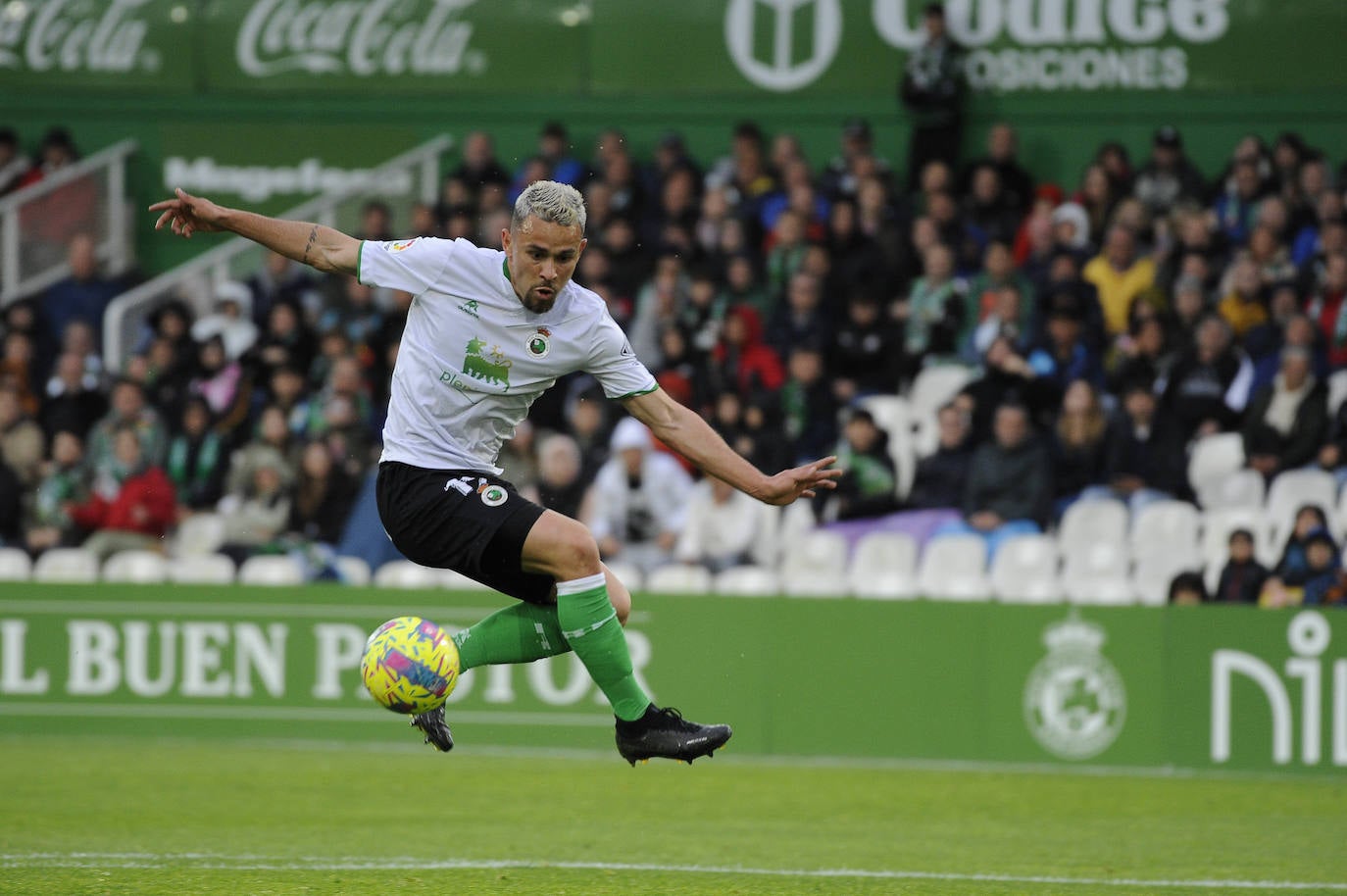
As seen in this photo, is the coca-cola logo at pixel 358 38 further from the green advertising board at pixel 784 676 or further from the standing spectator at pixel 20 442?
the green advertising board at pixel 784 676

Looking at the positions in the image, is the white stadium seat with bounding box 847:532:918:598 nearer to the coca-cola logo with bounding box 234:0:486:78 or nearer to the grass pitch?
the grass pitch

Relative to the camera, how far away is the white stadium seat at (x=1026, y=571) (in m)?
13.8

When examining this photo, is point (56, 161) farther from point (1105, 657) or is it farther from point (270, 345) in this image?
point (1105, 657)

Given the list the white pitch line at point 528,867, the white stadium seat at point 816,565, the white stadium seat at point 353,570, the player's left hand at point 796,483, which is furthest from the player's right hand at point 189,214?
the white stadium seat at point 353,570

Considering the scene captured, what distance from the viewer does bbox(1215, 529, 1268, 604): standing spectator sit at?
43.7ft

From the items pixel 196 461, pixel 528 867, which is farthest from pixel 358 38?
pixel 528 867

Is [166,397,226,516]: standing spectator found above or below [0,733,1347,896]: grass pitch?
above

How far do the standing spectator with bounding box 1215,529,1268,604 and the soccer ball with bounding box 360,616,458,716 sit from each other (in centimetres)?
731

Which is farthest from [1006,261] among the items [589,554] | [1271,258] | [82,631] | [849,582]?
[589,554]

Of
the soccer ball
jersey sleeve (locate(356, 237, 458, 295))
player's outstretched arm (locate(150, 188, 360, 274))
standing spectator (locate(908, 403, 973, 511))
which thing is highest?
player's outstretched arm (locate(150, 188, 360, 274))

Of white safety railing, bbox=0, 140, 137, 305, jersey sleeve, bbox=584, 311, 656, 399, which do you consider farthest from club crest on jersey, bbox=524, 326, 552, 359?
white safety railing, bbox=0, 140, 137, 305

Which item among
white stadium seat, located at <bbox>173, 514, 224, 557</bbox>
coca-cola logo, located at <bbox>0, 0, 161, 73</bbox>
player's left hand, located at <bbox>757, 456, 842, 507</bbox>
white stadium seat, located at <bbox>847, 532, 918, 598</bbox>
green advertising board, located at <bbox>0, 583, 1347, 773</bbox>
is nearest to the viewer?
player's left hand, located at <bbox>757, 456, 842, 507</bbox>

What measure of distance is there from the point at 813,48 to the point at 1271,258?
17.9ft

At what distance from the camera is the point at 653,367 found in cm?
1590
